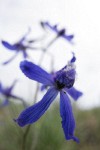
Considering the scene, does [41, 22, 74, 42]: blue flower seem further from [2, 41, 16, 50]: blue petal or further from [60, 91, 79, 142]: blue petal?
[60, 91, 79, 142]: blue petal

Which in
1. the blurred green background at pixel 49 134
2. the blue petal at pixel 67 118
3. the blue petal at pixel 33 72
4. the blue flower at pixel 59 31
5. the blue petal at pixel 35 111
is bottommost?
the blurred green background at pixel 49 134

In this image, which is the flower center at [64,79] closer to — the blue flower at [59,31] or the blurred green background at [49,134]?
the blue flower at [59,31]

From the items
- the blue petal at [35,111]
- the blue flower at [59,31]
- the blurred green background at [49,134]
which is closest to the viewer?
the blue petal at [35,111]

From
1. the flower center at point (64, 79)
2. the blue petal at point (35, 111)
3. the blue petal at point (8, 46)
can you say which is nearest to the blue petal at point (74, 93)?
the flower center at point (64, 79)

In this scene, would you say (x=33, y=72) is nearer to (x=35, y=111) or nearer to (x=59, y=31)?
(x=35, y=111)

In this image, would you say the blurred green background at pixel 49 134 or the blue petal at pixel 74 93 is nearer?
the blue petal at pixel 74 93

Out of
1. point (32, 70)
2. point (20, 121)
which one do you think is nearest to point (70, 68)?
point (32, 70)

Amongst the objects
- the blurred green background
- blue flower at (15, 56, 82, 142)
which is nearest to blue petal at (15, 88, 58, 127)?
blue flower at (15, 56, 82, 142)

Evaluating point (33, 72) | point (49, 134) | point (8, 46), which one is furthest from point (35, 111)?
point (49, 134)
